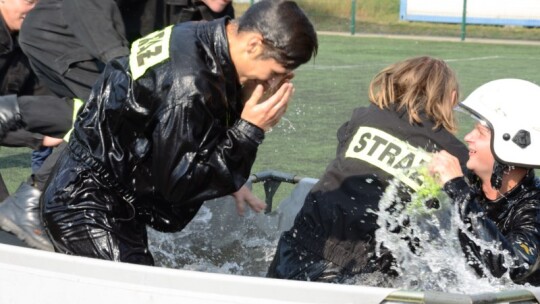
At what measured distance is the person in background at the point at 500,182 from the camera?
149 inches

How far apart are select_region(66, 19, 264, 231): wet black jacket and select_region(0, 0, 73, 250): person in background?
44cm

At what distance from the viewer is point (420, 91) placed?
4195mm

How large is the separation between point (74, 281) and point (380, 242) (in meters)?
1.40

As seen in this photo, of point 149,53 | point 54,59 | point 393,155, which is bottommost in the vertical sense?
point 54,59

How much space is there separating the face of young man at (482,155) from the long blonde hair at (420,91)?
0.14 m

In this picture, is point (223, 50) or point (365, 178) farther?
point (365, 178)

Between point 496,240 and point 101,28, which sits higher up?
point 101,28

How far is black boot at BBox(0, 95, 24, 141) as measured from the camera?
570 cm

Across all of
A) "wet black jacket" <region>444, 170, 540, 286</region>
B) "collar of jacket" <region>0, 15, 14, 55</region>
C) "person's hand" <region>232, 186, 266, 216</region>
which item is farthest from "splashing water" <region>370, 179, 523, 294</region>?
"collar of jacket" <region>0, 15, 14, 55</region>

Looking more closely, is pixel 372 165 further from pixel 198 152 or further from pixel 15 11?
pixel 15 11

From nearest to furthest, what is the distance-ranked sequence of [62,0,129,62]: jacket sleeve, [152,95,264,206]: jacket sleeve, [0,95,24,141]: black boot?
[152,95,264,206]: jacket sleeve → [62,0,129,62]: jacket sleeve → [0,95,24,141]: black boot

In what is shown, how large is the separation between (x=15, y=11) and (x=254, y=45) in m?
3.72

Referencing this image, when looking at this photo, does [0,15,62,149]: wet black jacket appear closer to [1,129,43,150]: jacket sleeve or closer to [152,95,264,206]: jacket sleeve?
[1,129,43,150]: jacket sleeve

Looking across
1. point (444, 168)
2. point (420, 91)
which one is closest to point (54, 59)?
point (420, 91)
